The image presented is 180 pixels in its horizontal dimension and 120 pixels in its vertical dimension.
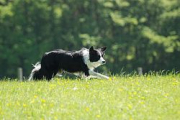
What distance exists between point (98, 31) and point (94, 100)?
44.1 meters

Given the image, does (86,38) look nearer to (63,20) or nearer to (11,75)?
(63,20)

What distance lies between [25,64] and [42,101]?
40.3 meters

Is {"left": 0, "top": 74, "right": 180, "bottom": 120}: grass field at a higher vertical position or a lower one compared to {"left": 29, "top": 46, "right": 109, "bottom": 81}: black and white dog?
lower

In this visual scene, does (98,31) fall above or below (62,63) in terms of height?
above

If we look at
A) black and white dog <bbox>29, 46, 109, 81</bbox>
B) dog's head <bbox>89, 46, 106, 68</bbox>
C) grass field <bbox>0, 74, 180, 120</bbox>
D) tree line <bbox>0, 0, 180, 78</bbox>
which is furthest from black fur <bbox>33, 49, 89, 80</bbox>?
tree line <bbox>0, 0, 180, 78</bbox>

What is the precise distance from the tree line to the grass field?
37.5 m

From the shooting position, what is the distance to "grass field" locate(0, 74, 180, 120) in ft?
32.6

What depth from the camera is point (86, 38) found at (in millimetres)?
51531

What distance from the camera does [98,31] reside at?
55.0 metres

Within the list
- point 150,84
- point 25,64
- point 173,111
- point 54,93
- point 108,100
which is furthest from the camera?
point 25,64

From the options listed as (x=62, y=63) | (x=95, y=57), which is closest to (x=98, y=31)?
(x=95, y=57)

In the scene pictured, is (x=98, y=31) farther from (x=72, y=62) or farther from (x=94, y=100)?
(x=94, y=100)

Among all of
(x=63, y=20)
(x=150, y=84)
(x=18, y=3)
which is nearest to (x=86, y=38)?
(x=63, y=20)

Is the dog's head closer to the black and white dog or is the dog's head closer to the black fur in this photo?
the black and white dog
